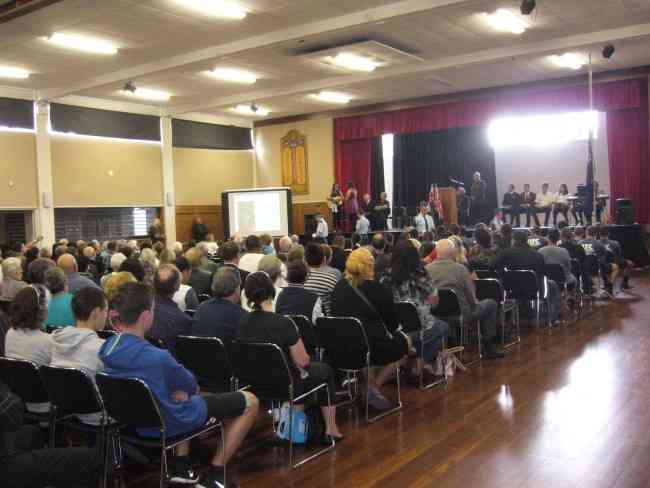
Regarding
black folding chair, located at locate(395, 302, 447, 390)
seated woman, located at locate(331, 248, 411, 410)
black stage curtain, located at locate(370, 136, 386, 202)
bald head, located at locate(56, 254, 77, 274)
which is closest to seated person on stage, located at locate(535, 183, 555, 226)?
black stage curtain, located at locate(370, 136, 386, 202)

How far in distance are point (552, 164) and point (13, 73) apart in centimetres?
1207

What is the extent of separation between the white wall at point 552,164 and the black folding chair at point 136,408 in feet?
45.9

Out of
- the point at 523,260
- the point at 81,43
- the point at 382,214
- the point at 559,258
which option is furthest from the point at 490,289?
the point at 382,214

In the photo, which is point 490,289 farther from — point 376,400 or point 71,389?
point 71,389

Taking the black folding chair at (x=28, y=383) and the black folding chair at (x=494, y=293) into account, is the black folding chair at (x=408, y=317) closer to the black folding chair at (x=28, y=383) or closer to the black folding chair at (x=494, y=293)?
the black folding chair at (x=494, y=293)

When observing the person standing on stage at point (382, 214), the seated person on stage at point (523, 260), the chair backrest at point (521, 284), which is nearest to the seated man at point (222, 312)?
the chair backrest at point (521, 284)

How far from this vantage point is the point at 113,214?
15141 mm

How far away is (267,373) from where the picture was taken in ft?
11.5

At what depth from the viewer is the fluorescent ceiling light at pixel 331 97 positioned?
15.0m

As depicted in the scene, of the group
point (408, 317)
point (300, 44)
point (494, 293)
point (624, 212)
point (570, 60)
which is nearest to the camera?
point (408, 317)

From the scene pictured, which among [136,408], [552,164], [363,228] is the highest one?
[552,164]

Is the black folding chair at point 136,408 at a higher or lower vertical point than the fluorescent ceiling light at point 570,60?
lower

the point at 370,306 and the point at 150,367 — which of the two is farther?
the point at 370,306

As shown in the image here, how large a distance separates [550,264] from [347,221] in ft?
31.3
